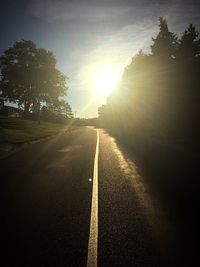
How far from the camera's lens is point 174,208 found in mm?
5051

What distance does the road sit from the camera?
10.5ft

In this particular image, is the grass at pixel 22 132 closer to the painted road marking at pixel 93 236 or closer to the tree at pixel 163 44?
the painted road marking at pixel 93 236

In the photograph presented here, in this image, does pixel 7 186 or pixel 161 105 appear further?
pixel 161 105

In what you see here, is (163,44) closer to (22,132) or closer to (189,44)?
(189,44)

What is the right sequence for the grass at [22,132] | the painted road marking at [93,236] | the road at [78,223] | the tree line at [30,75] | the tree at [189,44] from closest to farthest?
the painted road marking at [93,236] → the road at [78,223] → the grass at [22,132] → the tree at [189,44] → the tree line at [30,75]

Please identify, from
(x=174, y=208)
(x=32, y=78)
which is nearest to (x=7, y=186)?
(x=174, y=208)

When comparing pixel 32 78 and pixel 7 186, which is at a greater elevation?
pixel 32 78

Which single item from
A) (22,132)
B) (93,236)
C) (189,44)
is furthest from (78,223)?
(189,44)

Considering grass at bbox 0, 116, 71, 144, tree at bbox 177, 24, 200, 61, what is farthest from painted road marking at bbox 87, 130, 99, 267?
tree at bbox 177, 24, 200, 61

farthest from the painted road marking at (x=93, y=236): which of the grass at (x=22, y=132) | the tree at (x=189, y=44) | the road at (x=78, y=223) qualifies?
the tree at (x=189, y=44)

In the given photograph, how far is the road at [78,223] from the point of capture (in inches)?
126

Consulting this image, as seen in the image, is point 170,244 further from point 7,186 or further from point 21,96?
point 21,96

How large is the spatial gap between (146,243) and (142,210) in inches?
55.8

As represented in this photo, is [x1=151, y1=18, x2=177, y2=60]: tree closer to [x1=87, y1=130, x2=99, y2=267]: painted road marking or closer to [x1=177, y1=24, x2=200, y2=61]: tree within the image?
[x1=177, y1=24, x2=200, y2=61]: tree
